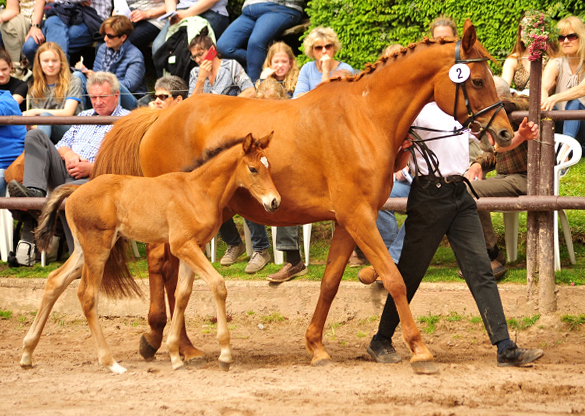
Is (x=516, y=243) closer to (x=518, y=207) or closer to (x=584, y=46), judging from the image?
(x=518, y=207)

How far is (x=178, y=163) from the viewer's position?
509cm

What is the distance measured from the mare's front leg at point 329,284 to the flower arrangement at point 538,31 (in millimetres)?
2195

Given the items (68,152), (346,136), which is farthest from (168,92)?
(346,136)

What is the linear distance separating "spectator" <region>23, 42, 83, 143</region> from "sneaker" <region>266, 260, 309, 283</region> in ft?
10.7

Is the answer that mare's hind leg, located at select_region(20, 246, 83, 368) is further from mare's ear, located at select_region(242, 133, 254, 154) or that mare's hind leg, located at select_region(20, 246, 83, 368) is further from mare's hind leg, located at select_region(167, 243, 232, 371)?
mare's ear, located at select_region(242, 133, 254, 154)

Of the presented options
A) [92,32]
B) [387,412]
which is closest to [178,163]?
[387,412]

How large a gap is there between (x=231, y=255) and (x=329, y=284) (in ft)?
7.52

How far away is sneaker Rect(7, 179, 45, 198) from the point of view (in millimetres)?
6547

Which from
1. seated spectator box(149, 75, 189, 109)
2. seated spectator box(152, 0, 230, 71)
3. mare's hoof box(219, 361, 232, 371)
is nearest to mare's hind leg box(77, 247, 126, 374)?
mare's hoof box(219, 361, 232, 371)

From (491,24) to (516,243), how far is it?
3.47 meters

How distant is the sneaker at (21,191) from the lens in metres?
6.55

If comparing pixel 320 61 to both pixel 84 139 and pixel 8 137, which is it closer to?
pixel 84 139

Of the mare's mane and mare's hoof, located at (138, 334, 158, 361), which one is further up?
the mare's mane

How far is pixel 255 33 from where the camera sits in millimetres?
9133
